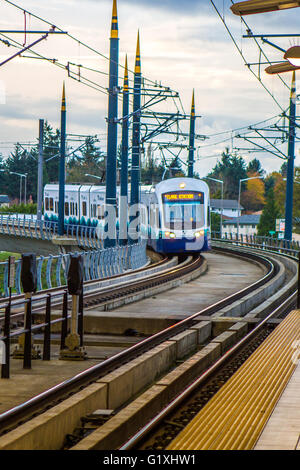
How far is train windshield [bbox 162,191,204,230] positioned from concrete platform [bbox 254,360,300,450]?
23952mm

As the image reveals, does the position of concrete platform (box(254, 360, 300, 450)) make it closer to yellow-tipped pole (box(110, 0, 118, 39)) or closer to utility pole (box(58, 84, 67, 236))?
yellow-tipped pole (box(110, 0, 118, 39))

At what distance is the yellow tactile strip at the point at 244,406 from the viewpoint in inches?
298

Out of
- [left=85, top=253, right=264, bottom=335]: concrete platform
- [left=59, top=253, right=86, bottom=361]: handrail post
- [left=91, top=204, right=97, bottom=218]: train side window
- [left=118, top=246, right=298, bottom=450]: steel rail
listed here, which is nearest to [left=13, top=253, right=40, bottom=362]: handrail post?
[left=59, top=253, right=86, bottom=361]: handrail post

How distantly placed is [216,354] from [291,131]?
93.4 ft

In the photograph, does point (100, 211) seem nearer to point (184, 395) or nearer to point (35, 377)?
point (35, 377)

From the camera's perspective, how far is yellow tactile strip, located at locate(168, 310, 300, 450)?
7559 millimetres

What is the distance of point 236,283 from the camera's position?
99.4ft

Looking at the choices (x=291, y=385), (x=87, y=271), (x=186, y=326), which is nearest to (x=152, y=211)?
(x=87, y=271)

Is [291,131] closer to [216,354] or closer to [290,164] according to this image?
[290,164]

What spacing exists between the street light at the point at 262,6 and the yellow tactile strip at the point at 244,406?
18.3ft

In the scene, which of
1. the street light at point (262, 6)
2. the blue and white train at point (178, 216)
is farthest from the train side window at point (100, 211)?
the street light at point (262, 6)

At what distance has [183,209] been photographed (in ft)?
Answer: 111

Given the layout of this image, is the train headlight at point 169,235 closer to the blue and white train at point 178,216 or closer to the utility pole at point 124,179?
the blue and white train at point 178,216
